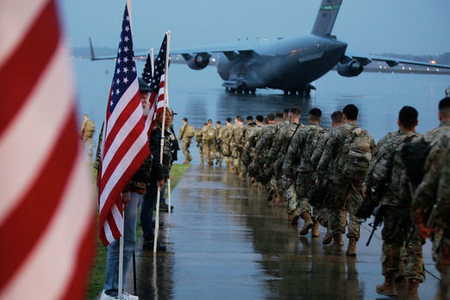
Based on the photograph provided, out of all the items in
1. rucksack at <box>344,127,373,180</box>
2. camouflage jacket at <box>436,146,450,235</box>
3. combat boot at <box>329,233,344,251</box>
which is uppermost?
rucksack at <box>344,127,373,180</box>

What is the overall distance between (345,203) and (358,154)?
104 centimetres

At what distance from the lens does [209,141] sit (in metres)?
29.0

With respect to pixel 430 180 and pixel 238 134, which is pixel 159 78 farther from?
pixel 238 134

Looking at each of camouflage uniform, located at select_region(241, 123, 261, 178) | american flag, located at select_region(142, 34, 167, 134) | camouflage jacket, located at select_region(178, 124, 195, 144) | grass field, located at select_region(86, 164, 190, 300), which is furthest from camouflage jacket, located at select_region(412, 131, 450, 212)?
camouflage jacket, located at select_region(178, 124, 195, 144)

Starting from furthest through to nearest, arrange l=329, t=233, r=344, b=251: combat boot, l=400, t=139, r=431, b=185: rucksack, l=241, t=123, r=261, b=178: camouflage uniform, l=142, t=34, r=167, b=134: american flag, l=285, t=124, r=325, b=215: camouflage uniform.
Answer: l=241, t=123, r=261, b=178: camouflage uniform
l=285, t=124, r=325, b=215: camouflage uniform
l=329, t=233, r=344, b=251: combat boot
l=142, t=34, r=167, b=134: american flag
l=400, t=139, r=431, b=185: rucksack

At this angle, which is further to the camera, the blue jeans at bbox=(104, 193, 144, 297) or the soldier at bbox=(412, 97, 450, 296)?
the blue jeans at bbox=(104, 193, 144, 297)

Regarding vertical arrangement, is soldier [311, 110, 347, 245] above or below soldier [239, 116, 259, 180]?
below

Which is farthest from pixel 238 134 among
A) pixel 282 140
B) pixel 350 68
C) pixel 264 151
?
pixel 350 68

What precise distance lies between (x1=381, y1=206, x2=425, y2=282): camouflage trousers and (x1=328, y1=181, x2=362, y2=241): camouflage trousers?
191 cm

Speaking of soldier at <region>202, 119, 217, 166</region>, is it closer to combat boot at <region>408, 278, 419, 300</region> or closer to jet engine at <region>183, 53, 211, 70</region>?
combat boot at <region>408, 278, 419, 300</region>

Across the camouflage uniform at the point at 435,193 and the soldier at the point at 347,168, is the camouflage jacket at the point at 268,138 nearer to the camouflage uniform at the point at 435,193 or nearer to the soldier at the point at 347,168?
the soldier at the point at 347,168

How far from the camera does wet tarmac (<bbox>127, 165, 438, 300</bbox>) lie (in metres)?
7.56

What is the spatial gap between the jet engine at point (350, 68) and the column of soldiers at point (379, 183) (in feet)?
175

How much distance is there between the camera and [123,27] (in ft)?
22.6
